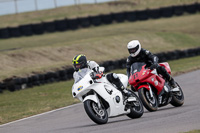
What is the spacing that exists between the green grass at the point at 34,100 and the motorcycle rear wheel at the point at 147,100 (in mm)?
3734

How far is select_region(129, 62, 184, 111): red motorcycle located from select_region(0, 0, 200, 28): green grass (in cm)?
2991

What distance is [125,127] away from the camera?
26.6 feet

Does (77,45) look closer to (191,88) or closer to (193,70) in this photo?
(193,70)

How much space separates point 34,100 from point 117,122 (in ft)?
22.3

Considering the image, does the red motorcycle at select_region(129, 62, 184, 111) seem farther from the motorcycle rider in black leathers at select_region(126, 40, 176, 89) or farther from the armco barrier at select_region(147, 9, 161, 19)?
the armco barrier at select_region(147, 9, 161, 19)

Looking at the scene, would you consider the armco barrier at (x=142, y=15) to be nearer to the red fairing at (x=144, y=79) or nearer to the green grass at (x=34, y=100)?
the green grass at (x=34, y=100)

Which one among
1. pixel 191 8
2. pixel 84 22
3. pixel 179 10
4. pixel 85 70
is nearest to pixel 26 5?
pixel 84 22

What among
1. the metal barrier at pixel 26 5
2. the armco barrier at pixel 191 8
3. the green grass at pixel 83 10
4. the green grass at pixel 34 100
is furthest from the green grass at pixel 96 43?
the metal barrier at pixel 26 5

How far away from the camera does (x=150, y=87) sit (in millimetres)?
10094

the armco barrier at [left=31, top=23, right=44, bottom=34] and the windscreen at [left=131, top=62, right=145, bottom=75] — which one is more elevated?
the windscreen at [left=131, top=62, right=145, bottom=75]

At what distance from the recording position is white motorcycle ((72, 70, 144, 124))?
888cm

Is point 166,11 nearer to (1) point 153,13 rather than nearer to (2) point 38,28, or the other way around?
(1) point 153,13

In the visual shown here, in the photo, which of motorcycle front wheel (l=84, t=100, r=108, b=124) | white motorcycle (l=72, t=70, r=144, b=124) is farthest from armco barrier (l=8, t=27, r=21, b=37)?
motorcycle front wheel (l=84, t=100, r=108, b=124)

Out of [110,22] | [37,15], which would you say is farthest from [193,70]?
[37,15]
